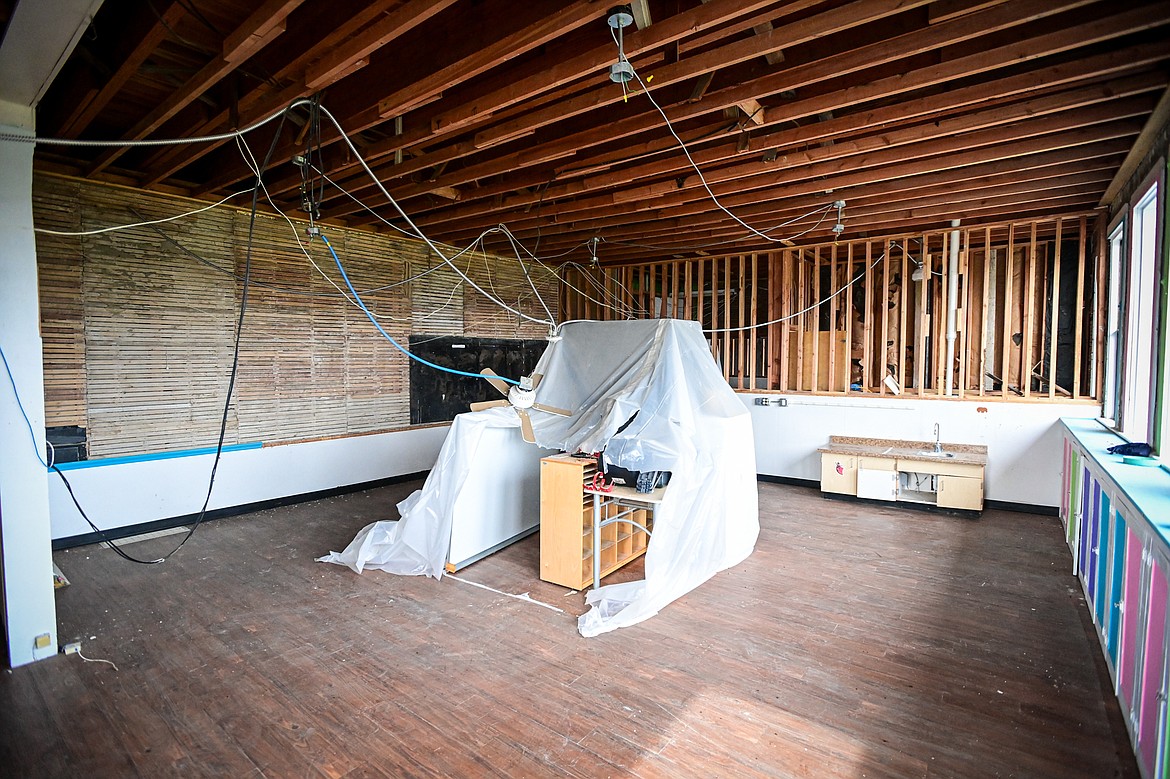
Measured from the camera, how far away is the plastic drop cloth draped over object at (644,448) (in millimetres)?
3527

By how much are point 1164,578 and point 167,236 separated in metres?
6.38

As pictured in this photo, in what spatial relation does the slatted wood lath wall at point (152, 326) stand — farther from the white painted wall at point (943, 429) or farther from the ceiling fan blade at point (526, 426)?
the white painted wall at point (943, 429)

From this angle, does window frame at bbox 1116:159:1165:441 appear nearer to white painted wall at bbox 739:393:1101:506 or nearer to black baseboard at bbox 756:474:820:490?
white painted wall at bbox 739:393:1101:506

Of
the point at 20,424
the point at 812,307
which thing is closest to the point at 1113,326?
the point at 812,307

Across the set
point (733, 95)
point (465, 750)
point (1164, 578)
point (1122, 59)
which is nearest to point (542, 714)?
point (465, 750)

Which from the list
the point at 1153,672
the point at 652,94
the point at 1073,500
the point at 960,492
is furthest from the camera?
the point at 960,492

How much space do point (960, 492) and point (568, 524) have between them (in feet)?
13.1

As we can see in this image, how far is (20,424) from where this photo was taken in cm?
278

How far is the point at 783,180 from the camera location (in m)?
4.21

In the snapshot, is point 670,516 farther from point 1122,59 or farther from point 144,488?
point 144,488

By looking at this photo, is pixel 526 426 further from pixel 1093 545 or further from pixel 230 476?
pixel 1093 545

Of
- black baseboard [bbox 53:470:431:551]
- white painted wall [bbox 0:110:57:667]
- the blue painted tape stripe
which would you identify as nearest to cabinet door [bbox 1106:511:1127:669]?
white painted wall [bbox 0:110:57:667]

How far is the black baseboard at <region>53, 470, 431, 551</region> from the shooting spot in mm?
4459

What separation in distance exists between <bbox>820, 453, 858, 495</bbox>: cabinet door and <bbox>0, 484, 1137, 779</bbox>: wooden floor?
175cm
